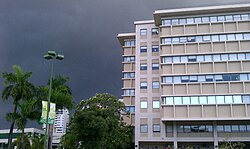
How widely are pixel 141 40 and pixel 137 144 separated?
21.6 meters

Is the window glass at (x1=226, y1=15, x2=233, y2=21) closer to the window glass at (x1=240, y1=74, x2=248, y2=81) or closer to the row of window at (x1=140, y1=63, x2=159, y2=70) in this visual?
the window glass at (x1=240, y1=74, x2=248, y2=81)

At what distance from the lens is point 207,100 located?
51.3m

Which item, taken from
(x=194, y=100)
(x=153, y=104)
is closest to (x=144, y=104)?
(x=153, y=104)

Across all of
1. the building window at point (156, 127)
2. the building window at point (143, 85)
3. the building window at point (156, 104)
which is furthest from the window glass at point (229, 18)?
the building window at point (156, 127)

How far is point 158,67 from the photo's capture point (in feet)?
197

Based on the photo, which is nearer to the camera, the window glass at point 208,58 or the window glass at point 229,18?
the window glass at point 208,58

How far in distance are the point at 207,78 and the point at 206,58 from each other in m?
3.91

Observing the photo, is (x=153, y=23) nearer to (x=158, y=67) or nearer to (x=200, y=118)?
(x=158, y=67)

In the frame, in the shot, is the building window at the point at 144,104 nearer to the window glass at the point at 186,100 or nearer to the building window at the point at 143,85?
the building window at the point at 143,85

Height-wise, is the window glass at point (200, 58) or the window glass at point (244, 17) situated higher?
the window glass at point (244, 17)

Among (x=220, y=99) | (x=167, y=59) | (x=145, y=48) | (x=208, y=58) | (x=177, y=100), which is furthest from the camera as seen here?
(x=145, y=48)

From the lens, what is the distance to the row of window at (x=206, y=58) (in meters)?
52.8

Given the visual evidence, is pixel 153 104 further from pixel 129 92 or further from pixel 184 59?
pixel 184 59

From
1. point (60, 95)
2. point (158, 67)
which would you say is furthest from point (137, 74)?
point (60, 95)
